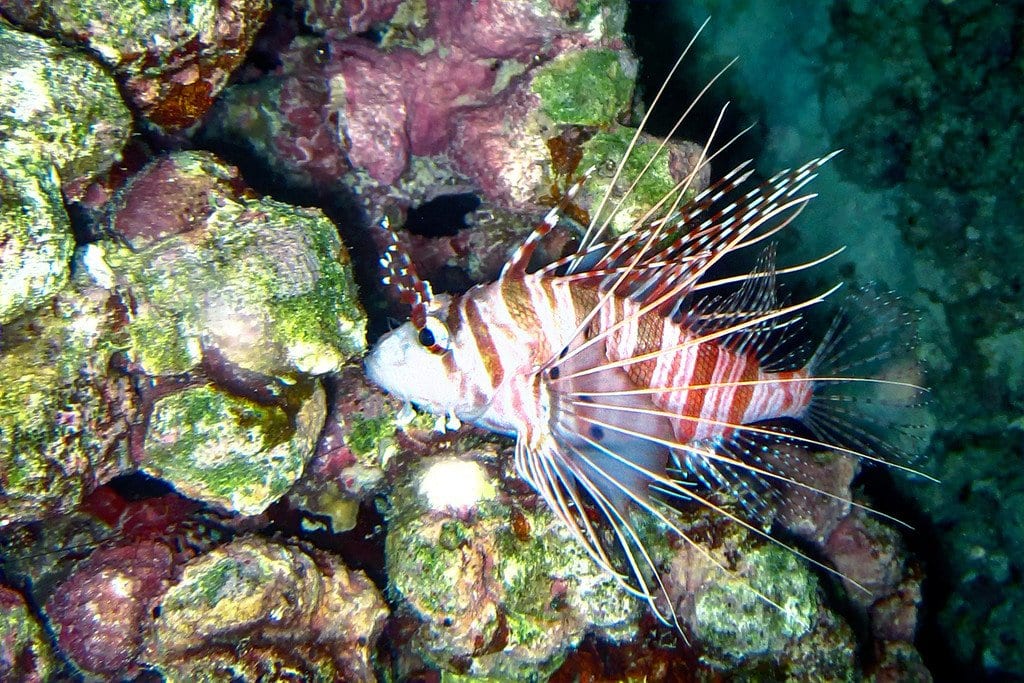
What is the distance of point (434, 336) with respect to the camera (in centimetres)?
247

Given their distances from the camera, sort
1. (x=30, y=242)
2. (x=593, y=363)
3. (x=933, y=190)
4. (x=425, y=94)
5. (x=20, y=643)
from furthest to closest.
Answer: (x=933, y=190) → (x=425, y=94) → (x=593, y=363) → (x=20, y=643) → (x=30, y=242)

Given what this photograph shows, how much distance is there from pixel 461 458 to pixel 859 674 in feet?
8.19

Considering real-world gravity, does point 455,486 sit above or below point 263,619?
above

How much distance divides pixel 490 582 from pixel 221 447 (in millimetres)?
1397

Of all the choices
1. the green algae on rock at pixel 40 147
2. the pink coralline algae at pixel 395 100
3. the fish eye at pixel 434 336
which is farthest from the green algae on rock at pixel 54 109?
the pink coralline algae at pixel 395 100

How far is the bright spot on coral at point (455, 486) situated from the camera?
2920 millimetres

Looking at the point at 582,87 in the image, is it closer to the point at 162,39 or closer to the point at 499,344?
the point at 499,344

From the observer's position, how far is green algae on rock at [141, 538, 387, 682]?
2479 millimetres

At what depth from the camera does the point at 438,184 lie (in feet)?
13.4

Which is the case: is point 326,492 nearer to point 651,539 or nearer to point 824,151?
point 651,539

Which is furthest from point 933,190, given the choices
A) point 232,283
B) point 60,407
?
point 60,407

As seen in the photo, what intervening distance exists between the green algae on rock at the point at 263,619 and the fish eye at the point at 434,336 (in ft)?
4.10

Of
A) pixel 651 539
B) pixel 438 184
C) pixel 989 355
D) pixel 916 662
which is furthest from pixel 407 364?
pixel 989 355

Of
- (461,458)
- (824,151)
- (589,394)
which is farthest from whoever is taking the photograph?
(824,151)
